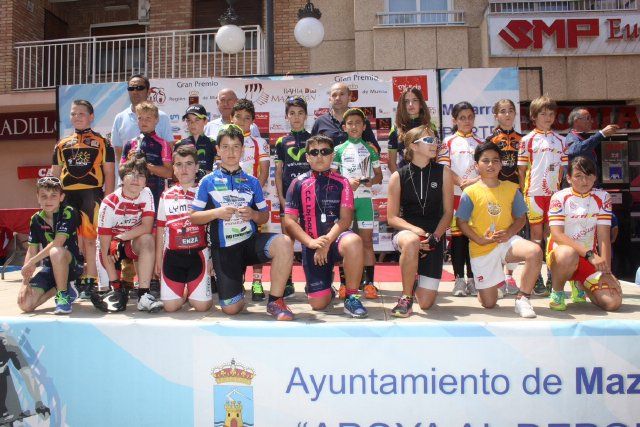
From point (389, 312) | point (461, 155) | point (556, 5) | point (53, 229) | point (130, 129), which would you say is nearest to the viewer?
point (389, 312)

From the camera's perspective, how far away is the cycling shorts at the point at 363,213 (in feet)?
14.1

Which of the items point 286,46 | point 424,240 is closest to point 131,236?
point 424,240

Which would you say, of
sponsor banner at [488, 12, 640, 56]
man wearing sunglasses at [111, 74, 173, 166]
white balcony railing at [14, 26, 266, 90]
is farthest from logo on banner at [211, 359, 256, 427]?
sponsor banner at [488, 12, 640, 56]

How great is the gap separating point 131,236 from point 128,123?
144 centimetres

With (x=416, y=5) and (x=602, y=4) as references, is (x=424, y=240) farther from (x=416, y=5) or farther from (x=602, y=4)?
(x=602, y=4)

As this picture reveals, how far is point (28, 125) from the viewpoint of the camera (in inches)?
463

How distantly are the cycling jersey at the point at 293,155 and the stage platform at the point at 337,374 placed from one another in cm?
195

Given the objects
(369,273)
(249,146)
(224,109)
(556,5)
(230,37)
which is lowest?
(369,273)

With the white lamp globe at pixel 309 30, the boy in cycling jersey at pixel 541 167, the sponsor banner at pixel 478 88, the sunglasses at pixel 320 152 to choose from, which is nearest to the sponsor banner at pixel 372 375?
the sunglasses at pixel 320 152

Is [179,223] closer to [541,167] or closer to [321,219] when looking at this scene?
[321,219]

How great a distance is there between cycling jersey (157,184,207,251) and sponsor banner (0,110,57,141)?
→ 936 cm

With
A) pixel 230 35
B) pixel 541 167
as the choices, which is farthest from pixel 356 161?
pixel 230 35

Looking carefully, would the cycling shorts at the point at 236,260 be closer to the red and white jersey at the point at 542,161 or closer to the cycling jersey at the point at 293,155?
the cycling jersey at the point at 293,155

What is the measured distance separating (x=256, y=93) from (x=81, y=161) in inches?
144
